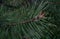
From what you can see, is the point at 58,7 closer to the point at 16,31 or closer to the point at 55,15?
the point at 55,15

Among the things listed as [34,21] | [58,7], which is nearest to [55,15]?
[58,7]

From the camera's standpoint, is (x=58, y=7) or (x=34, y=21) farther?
(x=58, y=7)

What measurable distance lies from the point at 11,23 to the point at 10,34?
0.11ft

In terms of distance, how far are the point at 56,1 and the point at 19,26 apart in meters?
0.19

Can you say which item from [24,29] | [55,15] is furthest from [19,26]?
[55,15]

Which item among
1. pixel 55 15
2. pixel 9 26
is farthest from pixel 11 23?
pixel 55 15

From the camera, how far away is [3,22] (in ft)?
1.59

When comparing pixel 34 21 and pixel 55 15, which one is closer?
pixel 34 21

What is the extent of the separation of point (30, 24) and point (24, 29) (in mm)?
28

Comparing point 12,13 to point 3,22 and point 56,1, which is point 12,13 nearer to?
point 3,22

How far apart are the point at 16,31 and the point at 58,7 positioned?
8.4 inches

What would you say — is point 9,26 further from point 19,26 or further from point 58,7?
point 58,7

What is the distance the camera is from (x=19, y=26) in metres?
0.47

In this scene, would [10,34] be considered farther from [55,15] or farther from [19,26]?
[55,15]
